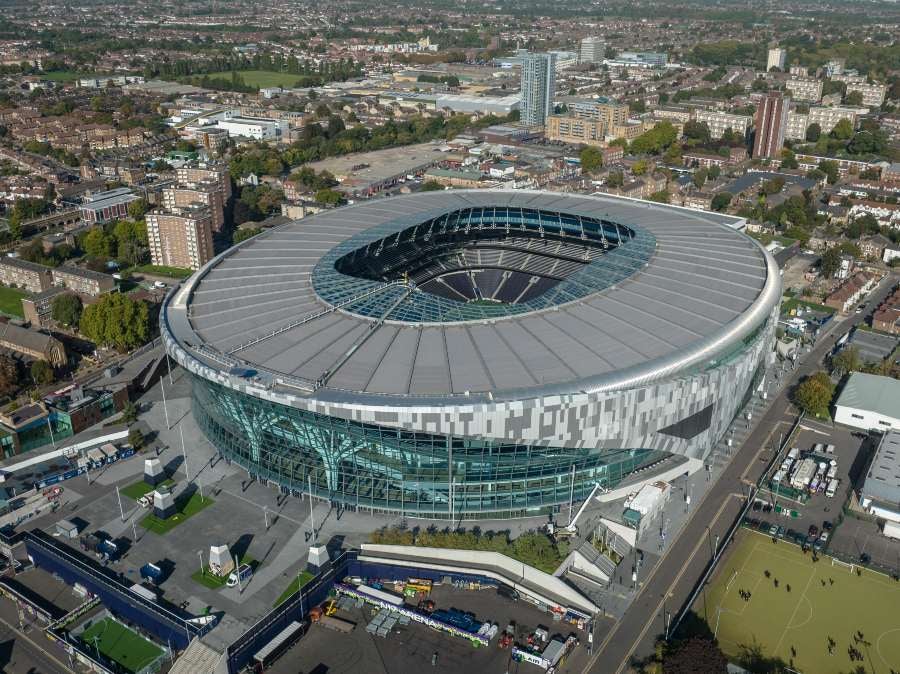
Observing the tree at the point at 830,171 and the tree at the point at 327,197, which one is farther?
the tree at the point at 830,171

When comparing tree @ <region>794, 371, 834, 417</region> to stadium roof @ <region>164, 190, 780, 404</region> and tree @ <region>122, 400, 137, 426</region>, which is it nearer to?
stadium roof @ <region>164, 190, 780, 404</region>

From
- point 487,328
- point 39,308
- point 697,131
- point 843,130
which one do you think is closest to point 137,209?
point 39,308

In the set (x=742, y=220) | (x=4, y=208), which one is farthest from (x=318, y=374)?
(x=4, y=208)

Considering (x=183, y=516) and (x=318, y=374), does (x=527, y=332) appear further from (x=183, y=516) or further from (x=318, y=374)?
(x=183, y=516)

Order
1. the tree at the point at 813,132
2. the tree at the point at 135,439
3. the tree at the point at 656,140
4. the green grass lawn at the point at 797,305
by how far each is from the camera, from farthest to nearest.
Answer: the tree at the point at 813,132, the tree at the point at 656,140, the green grass lawn at the point at 797,305, the tree at the point at 135,439

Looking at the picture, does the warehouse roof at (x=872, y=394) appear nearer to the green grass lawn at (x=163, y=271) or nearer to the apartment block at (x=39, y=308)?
the green grass lawn at (x=163, y=271)

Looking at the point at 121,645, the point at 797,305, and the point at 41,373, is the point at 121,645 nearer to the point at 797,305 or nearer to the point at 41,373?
the point at 41,373

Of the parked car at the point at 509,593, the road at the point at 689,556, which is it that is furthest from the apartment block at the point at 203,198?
the parked car at the point at 509,593
